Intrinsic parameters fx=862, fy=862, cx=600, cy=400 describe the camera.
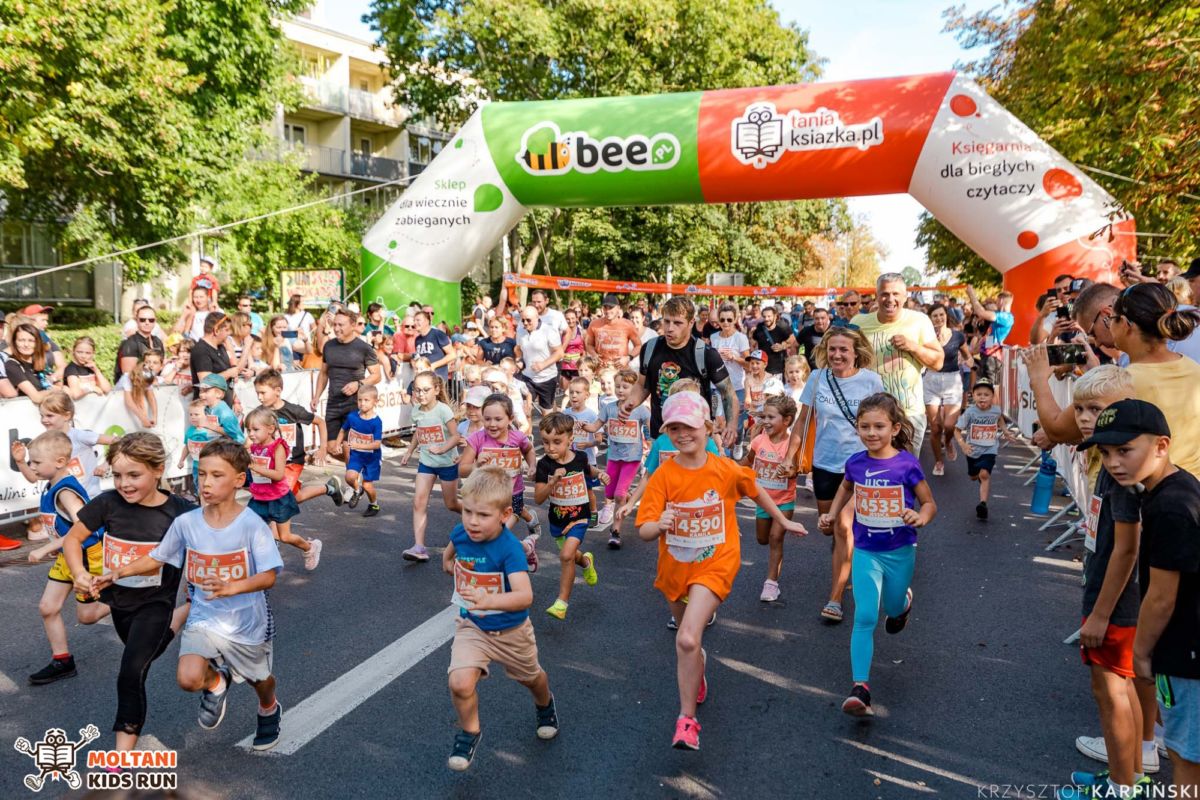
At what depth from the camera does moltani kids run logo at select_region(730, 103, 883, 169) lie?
41.4 ft

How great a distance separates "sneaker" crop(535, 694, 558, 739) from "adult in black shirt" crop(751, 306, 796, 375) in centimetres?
897

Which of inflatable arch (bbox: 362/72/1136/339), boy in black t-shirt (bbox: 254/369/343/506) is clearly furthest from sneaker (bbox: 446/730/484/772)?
inflatable arch (bbox: 362/72/1136/339)

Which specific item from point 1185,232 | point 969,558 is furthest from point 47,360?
point 1185,232

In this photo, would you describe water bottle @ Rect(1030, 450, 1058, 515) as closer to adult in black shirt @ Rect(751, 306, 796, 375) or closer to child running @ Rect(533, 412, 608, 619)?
adult in black shirt @ Rect(751, 306, 796, 375)

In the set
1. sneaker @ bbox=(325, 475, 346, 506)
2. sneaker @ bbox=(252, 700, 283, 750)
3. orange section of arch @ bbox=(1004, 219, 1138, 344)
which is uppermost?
orange section of arch @ bbox=(1004, 219, 1138, 344)

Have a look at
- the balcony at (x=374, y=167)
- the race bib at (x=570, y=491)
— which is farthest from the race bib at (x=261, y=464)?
the balcony at (x=374, y=167)

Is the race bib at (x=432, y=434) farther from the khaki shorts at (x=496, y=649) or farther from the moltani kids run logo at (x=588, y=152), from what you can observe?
the moltani kids run logo at (x=588, y=152)

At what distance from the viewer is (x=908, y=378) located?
598 cm

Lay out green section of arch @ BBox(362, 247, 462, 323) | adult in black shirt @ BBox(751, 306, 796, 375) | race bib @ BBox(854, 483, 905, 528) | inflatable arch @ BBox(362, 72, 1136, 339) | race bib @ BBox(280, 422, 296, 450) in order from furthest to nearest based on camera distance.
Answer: green section of arch @ BBox(362, 247, 462, 323)
adult in black shirt @ BBox(751, 306, 796, 375)
inflatable arch @ BBox(362, 72, 1136, 339)
race bib @ BBox(280, 422, 296, 450)
race bib @ BBox(854, 483, 905, 528)

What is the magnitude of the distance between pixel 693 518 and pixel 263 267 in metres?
25.6

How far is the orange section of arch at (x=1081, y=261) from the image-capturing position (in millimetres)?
11719

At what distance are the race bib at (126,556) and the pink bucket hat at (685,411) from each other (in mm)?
2362

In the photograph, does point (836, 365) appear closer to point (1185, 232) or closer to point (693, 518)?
point (693, 518)

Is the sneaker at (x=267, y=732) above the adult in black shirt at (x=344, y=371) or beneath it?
beneath
